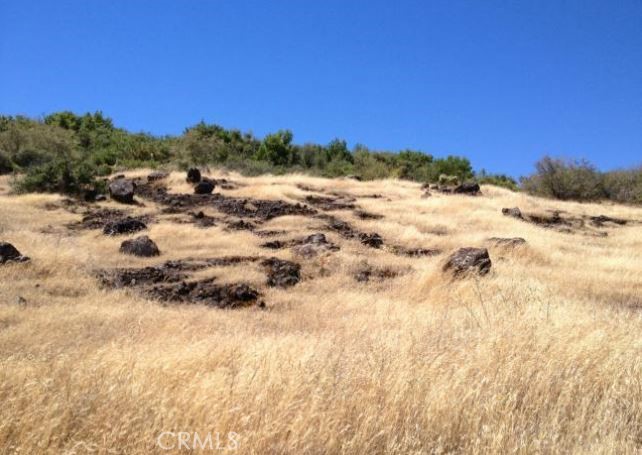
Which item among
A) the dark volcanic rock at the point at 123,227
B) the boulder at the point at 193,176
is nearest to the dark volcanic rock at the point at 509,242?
the dark volcanic rock at the point at 123,227

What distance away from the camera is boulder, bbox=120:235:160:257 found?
A: 12.5 m

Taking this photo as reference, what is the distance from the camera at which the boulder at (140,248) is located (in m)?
12.5

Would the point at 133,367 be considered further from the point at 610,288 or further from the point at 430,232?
the point at 430,232

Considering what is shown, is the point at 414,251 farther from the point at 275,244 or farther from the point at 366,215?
the point at 366,215

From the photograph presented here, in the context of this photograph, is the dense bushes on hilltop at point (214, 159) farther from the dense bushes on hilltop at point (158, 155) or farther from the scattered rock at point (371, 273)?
the scattered rock at point (371, 273)

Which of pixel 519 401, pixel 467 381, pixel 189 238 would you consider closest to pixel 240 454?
pixel 467 381

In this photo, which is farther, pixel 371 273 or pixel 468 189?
pixel 468 189

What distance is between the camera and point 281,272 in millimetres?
10906

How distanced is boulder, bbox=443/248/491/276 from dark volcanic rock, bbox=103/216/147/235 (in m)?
8.84

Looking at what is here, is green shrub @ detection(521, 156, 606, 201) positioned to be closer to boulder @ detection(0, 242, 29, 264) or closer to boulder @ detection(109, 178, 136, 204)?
boulder @ detection(109, 178, 136, 204)

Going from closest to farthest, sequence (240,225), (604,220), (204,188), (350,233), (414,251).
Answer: (414,251), (350,233), (240,225), (204,188), (604,220)

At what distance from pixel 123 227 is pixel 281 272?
20.0 feet

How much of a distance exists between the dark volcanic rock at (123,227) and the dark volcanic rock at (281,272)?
16.4 ft

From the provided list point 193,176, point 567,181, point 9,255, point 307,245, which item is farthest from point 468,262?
Result: point 567,181
